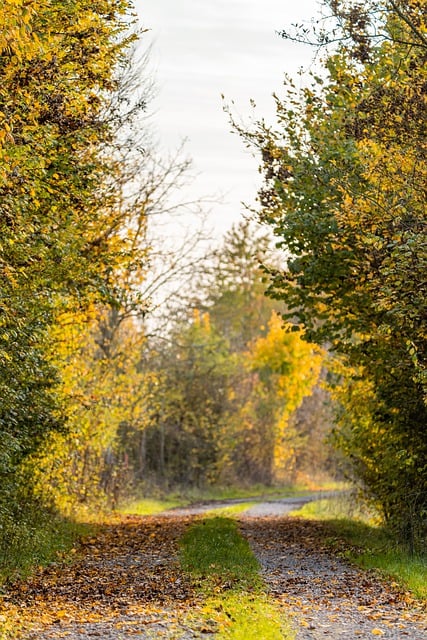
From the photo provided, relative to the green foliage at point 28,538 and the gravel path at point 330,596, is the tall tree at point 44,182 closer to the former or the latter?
the green foliage at point 28,538

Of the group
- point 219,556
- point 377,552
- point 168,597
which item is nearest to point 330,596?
point 168,597

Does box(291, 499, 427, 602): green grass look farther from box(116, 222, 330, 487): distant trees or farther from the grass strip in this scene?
box(116, 222, 330, 487): distant trees

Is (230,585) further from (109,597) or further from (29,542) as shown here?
(29,542)

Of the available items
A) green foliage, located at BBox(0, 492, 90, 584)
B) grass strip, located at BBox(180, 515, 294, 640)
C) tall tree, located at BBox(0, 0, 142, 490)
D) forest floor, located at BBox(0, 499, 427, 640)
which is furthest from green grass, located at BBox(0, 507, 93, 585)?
grass strip, located at BBox(180, 515, 294, 640)

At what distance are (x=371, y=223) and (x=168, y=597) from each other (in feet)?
19.9

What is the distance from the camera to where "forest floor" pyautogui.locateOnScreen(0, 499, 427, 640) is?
9.96m

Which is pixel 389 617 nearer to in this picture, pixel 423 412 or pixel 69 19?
pixel 423 412

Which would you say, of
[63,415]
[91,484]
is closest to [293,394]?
[91,484]

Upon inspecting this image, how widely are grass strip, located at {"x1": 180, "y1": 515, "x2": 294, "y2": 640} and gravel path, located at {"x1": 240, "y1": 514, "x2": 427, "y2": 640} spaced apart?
0.77 feet

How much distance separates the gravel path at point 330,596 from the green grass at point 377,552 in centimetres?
29

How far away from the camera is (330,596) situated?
12.3 metres

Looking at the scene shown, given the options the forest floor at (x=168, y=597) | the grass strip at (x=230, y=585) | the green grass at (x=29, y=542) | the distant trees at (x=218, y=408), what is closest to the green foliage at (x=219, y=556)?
the grass strip at (x=230, y=585)

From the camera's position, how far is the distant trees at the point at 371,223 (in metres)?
13.7

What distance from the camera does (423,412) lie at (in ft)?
54.1
